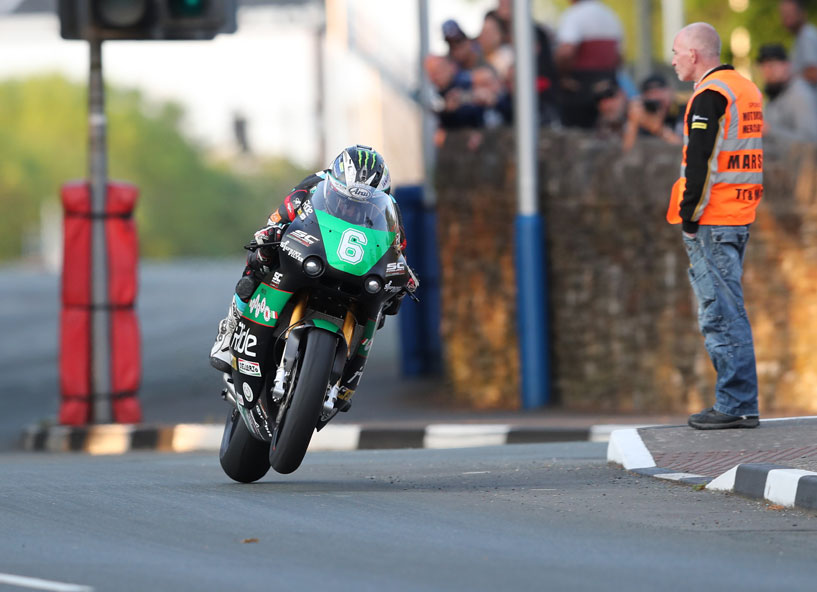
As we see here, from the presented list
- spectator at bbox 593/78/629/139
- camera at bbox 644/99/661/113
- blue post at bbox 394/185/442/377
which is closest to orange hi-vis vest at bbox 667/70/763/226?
camera at bbox 644/99/661/113

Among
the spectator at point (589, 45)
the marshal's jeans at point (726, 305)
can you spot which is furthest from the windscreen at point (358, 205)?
the spectator at point (589, 45)

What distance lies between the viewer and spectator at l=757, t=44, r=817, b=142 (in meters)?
14.1

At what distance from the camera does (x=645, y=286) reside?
1503 centimetres

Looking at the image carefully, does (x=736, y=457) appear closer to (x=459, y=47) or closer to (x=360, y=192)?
(x=360, y=192)

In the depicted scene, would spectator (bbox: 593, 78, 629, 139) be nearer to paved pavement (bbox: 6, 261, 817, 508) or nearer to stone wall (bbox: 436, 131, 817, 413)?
stone wall (bbox: 436, 131, 817, 413)

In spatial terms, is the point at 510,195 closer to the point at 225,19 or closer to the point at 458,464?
the point at 225,19

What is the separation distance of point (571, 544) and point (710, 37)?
387cm

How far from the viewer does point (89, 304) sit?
1490cm

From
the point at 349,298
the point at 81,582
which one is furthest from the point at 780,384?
the point at 81,582

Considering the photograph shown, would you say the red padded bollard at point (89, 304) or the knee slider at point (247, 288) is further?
the red padded bollard at point (89, 304)

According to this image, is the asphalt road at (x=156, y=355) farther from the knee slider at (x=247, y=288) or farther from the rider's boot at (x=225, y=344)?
the knee slider at (x=247, y=288)

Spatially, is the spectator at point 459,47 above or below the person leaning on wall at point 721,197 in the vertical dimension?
above

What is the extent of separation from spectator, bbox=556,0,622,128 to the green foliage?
383ft

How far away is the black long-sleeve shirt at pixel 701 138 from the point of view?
936 centimetres
